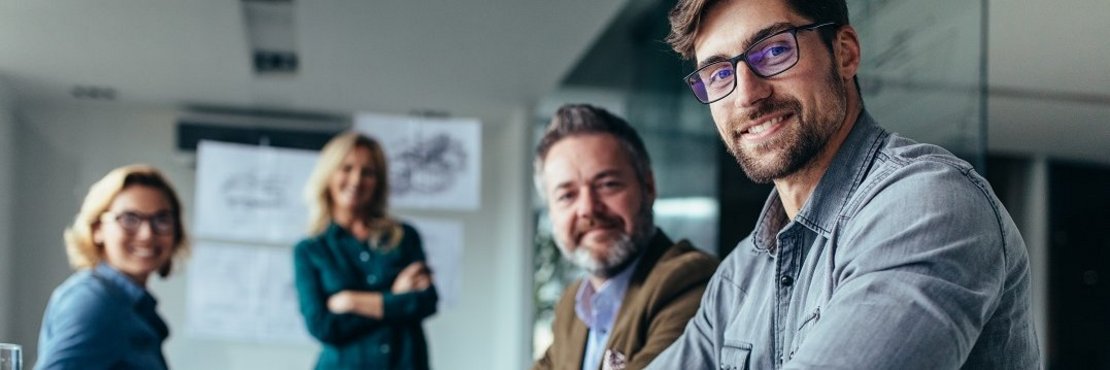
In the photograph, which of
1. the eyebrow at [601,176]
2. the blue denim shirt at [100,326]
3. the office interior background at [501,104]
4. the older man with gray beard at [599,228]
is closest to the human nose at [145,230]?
the blue denim shirt at [100,326]

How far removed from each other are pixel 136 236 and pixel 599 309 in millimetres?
1567

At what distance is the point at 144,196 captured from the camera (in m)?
3.10

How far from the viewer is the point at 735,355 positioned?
4.05ft

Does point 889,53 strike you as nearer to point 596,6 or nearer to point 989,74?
point 989,74

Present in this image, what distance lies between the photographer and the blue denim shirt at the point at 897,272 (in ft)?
2.64

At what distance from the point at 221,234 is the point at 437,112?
933 mm

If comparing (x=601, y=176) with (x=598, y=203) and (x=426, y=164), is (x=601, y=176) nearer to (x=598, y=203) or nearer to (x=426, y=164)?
(x=598, y=203)

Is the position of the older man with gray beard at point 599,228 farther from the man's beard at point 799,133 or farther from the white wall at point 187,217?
the white wall at point 187,217

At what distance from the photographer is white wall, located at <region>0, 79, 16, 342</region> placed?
3045 millimetres

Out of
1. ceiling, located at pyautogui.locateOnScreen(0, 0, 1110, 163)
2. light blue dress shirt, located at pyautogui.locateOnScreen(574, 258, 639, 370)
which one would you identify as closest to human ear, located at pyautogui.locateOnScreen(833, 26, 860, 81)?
light blue dress shirt, located at pyautogui.locateOnScreen(574, 258, 639, 370)

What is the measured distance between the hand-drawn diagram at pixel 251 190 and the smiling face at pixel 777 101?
3053 mm

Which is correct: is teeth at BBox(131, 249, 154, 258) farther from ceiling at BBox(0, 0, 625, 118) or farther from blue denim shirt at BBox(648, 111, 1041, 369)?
blue denim shirt at BBox(648, 111, 1041, 369)

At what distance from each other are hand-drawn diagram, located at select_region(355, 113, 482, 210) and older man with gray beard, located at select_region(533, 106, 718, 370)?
83.6 inches

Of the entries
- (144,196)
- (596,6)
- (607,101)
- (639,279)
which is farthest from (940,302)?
(607,101)
